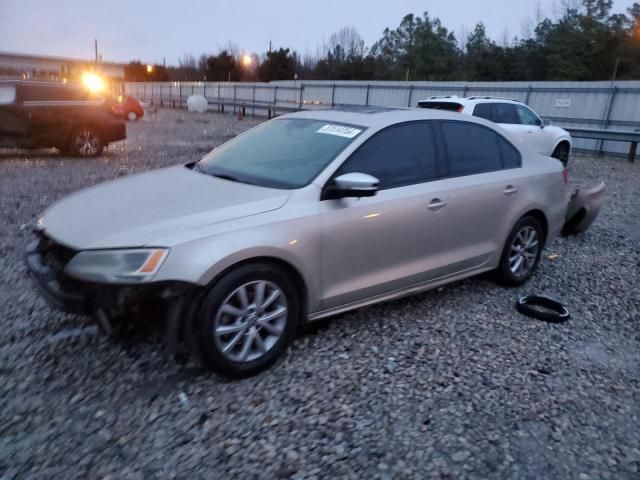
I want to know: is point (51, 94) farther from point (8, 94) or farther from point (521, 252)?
point (521, 252)

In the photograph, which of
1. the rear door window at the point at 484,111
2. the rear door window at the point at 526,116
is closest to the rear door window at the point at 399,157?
the rear door window at the point at 484,111

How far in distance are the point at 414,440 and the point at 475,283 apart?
8.27 ft

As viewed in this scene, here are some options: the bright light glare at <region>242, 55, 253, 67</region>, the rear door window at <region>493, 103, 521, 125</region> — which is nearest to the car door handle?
the rear door window at <region>493, 103, 521, 125</region>

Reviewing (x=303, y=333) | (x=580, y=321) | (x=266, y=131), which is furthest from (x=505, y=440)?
(x=266, y=131)

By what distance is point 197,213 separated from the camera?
302cm

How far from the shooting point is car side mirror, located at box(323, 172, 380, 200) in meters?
3.23

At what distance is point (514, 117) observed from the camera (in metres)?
11.6

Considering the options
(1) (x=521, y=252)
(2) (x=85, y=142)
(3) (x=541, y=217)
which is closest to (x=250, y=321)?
(1) (x=521, y=252)

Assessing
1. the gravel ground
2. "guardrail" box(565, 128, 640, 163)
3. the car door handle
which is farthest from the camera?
"guardrail" box(565, 128, 640, 163)

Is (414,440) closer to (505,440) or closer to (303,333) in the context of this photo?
(505,440)

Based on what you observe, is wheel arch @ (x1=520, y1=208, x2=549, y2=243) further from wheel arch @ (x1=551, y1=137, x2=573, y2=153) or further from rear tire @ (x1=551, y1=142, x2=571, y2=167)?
rear tire @ (x1=551, y1=142, x2=571, y2=167)

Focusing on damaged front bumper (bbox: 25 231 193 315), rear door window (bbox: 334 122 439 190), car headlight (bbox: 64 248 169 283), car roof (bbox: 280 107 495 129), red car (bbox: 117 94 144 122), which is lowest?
red car (bbox: 117 94 144 122)

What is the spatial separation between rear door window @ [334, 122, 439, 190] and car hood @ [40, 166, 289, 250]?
A: 68 centimetres

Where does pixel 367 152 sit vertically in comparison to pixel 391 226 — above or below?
above
